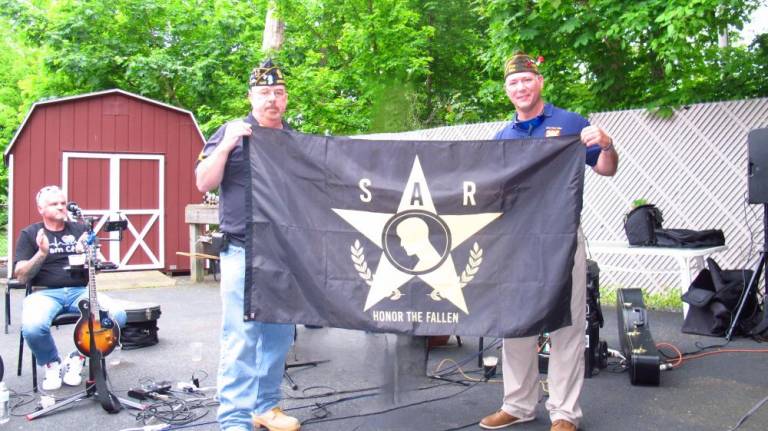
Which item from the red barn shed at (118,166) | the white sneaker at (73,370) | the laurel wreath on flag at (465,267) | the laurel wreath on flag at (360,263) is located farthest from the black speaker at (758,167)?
the red barn shed at (118,166)

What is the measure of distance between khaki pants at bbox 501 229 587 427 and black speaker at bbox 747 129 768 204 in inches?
115

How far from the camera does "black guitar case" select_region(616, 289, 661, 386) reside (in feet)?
14.3

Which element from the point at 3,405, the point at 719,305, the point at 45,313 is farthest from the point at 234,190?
the point at 719,305

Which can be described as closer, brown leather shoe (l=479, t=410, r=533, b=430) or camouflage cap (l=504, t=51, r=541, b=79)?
camouflage cap (l=504, t=51, r=541, b=79)

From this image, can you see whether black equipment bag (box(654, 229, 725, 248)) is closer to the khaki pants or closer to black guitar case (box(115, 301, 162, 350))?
the khaki pants

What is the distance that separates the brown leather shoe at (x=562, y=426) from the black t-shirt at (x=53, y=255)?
137 inches

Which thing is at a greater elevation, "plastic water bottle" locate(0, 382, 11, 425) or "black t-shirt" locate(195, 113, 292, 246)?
"black t-shirt" locate(195, 113, 292, 246)

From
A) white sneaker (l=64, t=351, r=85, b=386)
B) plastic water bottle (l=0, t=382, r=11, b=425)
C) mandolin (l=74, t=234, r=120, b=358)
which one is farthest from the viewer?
white sneaker (l=64, t=351, r=85, b=386)

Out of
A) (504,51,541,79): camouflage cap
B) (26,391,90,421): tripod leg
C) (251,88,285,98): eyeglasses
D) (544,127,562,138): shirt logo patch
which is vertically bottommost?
(26,391,90,421): tripod leg

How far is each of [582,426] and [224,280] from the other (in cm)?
220

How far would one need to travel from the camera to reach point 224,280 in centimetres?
330

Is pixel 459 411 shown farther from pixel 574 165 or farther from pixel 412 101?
pixel 412 101

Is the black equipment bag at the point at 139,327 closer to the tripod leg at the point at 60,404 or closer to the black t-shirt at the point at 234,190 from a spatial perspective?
the tripod leg at the point at 60,404

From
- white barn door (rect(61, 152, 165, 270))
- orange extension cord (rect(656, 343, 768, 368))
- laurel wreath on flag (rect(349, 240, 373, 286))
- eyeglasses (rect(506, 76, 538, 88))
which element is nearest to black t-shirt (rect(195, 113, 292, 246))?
laurel wreath on flag (rect(349, 240, 373, 286))
